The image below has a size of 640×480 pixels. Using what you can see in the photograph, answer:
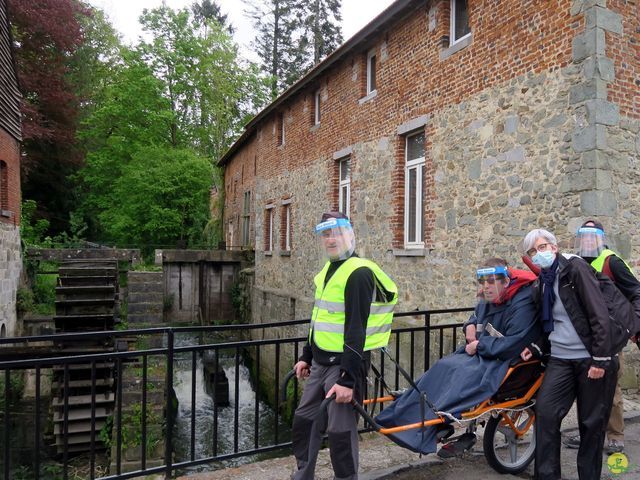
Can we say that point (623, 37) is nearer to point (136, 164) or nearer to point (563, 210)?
point (563, 210)

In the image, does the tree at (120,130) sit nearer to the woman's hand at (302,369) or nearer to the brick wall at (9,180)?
the brick wall at (9,180)

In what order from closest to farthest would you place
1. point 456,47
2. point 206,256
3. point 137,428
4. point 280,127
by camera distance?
point 137,428, point 456,47, point 280,127, point 206,256

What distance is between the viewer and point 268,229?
749 inches

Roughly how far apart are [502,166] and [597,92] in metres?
1.66

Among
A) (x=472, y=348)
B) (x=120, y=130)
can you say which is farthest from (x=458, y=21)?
(x=120, y=130)

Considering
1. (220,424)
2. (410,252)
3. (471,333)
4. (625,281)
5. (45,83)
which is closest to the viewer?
(471,333)

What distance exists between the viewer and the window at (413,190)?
9.52 meters

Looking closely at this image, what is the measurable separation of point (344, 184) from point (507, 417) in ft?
30.8

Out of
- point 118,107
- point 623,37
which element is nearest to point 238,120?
point 118,107

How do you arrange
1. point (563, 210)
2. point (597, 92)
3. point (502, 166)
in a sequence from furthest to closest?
1. point (502, 166)
2. point (563, 210)
3. point (597, 92)

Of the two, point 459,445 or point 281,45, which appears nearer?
point 459,445

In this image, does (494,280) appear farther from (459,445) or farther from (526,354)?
(459,445)

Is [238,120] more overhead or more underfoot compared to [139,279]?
more overhead

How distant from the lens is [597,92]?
602cm
